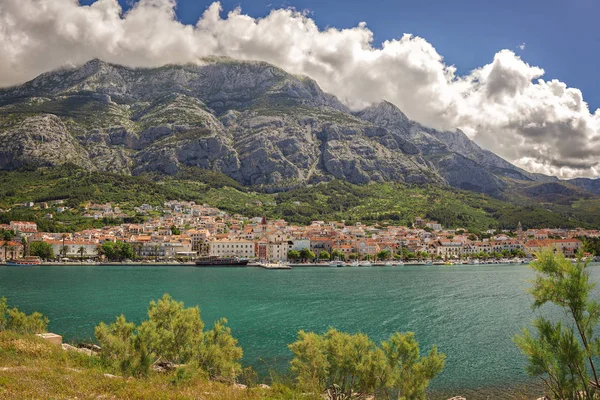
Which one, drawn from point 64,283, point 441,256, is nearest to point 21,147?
point 64,283

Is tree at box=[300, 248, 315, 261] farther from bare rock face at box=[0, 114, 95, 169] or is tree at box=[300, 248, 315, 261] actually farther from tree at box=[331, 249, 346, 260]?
bare rock face at box=[0, 114, 95, 169]

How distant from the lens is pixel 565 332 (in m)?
9.00

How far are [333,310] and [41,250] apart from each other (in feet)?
→ 261

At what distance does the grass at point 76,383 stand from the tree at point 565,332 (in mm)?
5909

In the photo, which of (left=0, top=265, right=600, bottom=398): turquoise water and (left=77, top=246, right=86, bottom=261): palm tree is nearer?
(left=0, top=265, right=600, bottom=398): turquoise water

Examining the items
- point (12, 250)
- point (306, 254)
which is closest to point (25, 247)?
point (12, 250)

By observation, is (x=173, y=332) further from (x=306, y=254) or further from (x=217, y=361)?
(x=306, y=254)

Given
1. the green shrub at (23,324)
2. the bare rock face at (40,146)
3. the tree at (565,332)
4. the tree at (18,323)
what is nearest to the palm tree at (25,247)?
the bare rock face at (40,146)

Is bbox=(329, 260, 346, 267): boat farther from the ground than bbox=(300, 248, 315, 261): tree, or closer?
closer

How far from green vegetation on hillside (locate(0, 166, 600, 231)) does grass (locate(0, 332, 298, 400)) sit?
10926 cm

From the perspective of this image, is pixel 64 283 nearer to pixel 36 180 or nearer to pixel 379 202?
pixel 36 180

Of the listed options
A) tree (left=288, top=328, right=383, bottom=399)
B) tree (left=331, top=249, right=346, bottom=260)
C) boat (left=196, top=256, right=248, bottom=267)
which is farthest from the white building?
tree (left=288, top=328, right=383, bottom=399)

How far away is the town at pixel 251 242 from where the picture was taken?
95625mm

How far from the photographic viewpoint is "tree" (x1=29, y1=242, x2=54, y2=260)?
90.5 m
